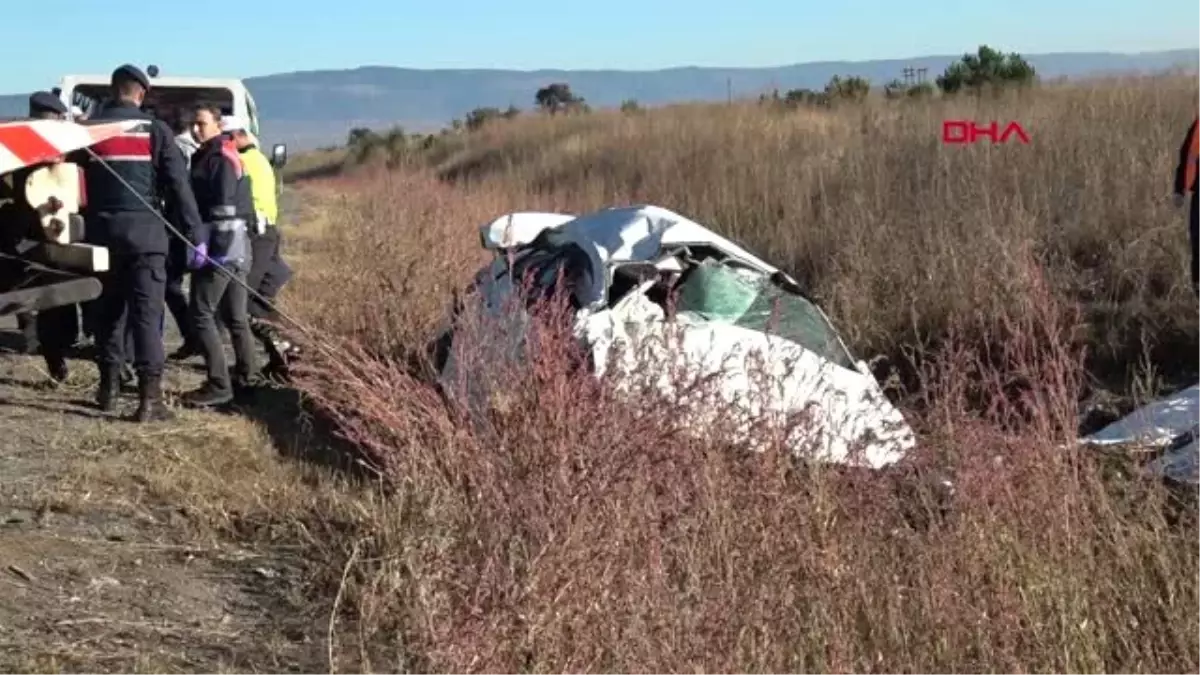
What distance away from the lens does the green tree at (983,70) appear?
75.9 feet

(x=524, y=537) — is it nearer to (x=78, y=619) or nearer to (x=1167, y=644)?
(x=78, y=619)

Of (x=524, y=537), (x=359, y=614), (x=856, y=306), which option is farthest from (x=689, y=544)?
(x=856, y=306)

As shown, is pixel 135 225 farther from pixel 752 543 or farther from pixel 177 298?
pixel 752 543

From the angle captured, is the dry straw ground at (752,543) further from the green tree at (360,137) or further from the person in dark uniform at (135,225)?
the green tree at (360,137)

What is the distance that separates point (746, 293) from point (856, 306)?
3595 mm

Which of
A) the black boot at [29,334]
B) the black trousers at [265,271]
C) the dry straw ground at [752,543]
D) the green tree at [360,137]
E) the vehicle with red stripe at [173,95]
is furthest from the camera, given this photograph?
the green tree at [360,137]

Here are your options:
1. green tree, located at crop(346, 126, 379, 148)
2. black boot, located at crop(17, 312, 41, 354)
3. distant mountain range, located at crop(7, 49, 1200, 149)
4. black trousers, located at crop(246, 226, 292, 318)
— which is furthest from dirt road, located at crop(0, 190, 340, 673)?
distant mountain range, located at crop(7, 49, 1200, 149)

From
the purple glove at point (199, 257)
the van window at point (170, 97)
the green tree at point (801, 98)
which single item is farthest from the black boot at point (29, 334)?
the green tree at point (801, 98)

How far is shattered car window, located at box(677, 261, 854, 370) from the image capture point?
23.9 ft

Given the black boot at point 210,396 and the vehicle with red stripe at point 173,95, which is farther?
the vehicle with red stripe at point 173,95

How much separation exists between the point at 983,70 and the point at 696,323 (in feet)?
66.3

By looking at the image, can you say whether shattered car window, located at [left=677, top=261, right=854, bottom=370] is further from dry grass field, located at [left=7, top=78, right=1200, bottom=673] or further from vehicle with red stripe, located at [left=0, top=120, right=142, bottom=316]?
vehicle with red stripe, located at [left=0, top=120, right=142, bottom=316]

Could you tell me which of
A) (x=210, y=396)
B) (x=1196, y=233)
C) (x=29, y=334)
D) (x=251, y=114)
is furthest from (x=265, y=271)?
(x=1196, y=233)

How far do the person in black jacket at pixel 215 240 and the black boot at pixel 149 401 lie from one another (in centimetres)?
55
